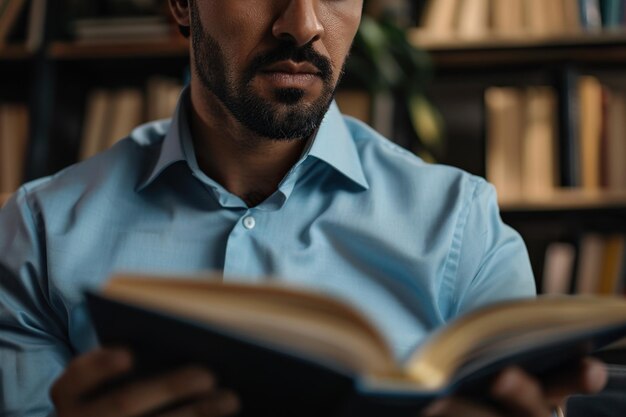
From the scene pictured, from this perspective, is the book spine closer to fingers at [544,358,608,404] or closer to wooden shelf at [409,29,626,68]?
wooden shelf at [409,29,626,68]

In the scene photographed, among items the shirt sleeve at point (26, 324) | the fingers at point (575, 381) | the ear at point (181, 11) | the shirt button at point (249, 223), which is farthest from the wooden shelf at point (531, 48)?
the fingers at point (575, 381)

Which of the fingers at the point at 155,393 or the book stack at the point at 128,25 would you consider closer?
the fingers at the point at 155,393

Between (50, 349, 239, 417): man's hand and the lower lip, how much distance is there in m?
0.51

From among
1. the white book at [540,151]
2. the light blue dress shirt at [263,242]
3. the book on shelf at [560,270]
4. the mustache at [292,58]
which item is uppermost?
the mustache at [292,58]

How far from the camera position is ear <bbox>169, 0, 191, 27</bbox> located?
125 cm

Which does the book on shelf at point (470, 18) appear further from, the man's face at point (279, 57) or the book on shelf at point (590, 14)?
the man's face at point (279, 57)

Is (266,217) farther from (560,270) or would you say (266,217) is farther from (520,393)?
(560,270)

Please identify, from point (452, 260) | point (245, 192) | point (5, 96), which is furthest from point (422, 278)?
point (5, 96)

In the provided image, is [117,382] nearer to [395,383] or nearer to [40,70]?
[395,383]

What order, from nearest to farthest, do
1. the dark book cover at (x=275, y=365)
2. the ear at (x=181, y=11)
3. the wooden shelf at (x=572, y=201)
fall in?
the dark book cover at (x=275, y=365) < the ear at (x=181, y=11) < the wooden shelf at (x=572, y=201)

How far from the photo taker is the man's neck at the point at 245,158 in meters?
1.12

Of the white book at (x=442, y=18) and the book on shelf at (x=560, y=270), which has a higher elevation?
the white book at (x=442, y=18)

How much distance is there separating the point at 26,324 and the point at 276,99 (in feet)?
1.39

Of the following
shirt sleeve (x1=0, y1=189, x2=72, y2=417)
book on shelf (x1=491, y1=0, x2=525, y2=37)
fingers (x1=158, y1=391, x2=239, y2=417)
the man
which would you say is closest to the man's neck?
the man
